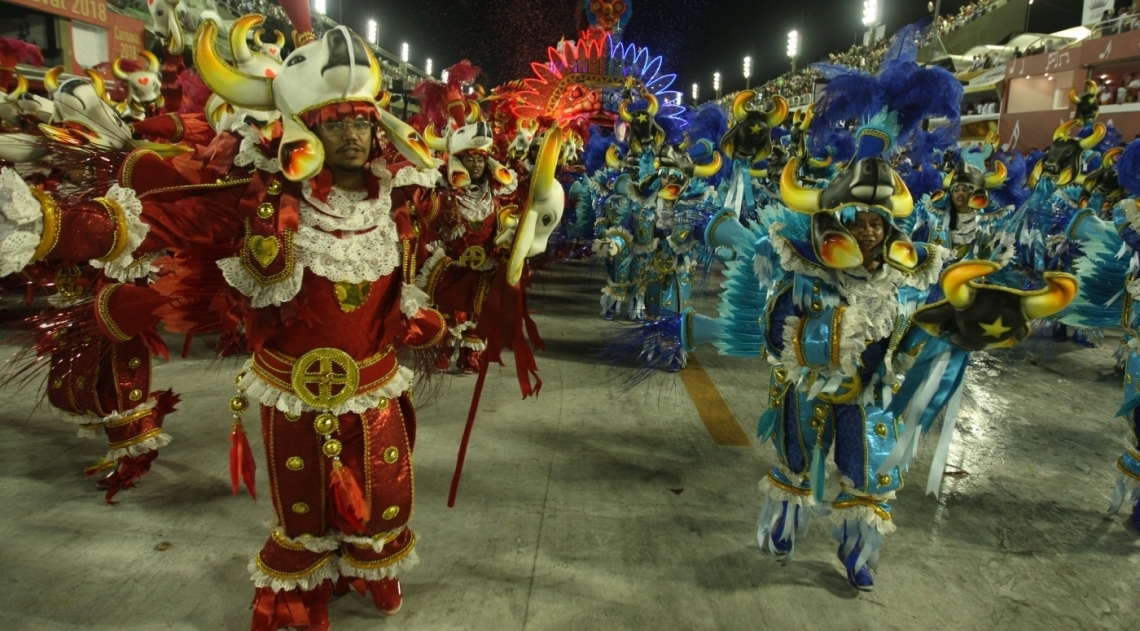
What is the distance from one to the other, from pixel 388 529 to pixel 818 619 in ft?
5.41

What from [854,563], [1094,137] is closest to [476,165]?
[854,563]

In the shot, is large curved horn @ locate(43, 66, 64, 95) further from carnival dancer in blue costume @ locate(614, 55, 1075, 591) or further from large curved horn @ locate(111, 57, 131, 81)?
carnival dancer in blue costume @ locate(614, 55, 1075, 591)

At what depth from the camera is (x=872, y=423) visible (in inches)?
97.0

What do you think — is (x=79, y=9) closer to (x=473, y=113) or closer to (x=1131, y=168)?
(x=473, y=113)

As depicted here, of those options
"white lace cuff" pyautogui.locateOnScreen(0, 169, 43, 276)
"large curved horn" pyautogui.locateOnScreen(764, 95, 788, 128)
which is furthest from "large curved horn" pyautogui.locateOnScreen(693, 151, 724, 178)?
"white lace cuff" pyautogui.locateOnScreen(0, 169, 43, 276)

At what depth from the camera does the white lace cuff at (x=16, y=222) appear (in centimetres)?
150

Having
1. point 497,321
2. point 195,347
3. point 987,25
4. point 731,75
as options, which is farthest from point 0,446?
point 731,75

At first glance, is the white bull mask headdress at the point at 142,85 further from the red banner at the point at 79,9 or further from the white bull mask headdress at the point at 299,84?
the red banner at the point at 79,9

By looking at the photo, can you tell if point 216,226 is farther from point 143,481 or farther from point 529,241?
point 143,481

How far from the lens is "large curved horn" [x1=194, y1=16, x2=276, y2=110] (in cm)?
178

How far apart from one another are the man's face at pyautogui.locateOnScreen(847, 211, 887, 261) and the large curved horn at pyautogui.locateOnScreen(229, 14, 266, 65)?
2011 mm

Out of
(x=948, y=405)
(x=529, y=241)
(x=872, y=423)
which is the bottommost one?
(x=872, y=423)

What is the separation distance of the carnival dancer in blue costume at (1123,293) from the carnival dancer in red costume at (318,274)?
9.42 ft

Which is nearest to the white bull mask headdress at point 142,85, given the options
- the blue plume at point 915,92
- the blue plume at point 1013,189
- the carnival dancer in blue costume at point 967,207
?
the blue plume at point 915,92
